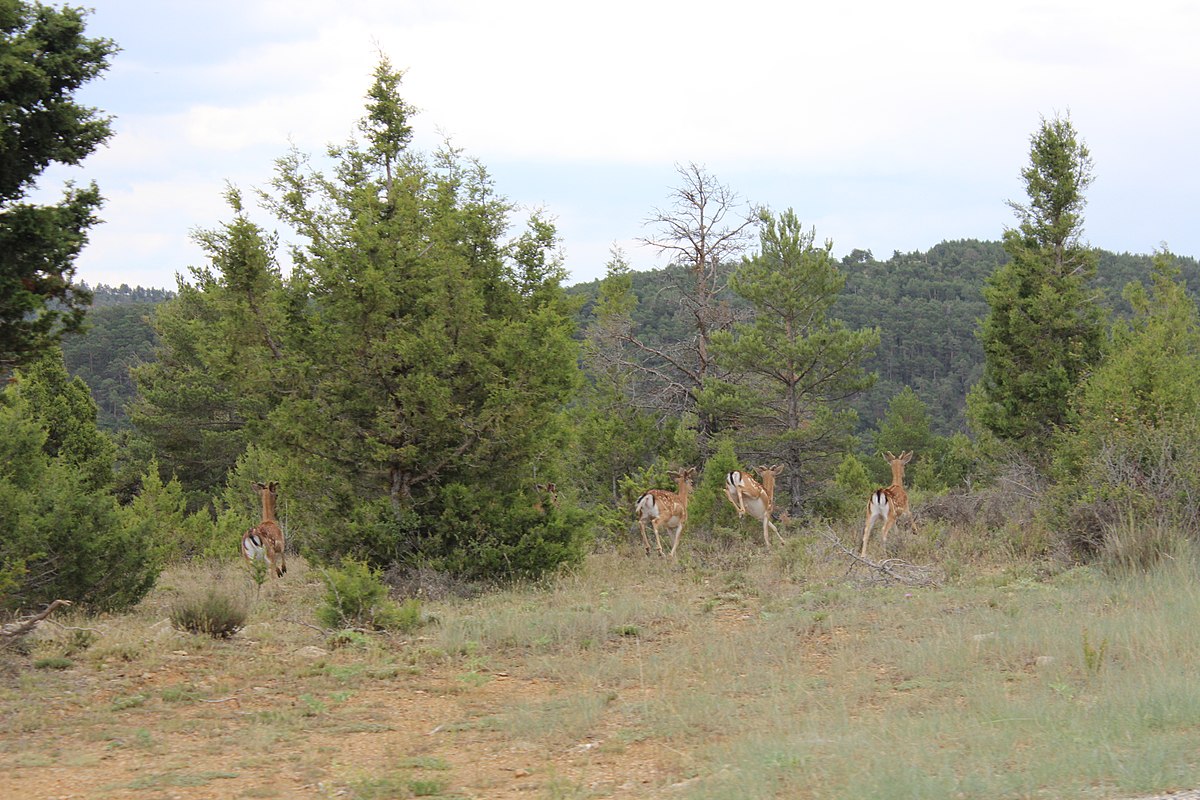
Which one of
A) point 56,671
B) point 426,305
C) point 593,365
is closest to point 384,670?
point 56,671

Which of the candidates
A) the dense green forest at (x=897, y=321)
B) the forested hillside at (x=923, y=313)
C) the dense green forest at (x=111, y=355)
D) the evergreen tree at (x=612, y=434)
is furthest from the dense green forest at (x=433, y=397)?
the dense green forest at (x=111, y=355)

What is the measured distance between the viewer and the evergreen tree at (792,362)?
29000 millimetres

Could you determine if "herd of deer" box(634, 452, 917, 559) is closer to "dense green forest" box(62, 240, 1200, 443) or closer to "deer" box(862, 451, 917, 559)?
"deer" box(862, 451, 917, 559)

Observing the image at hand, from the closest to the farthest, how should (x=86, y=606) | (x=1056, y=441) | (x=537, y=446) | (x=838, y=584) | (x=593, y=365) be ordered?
1. (x=86, y=606)
2. (x=838, y=584)
3. (x=537, y=446)
4. (x=1056, y=441)
5. (x=593, y=365)

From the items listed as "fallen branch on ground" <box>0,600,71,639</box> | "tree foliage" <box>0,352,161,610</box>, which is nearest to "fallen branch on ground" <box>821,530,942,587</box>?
"tree foliage" <box>0,352,161,610</box>

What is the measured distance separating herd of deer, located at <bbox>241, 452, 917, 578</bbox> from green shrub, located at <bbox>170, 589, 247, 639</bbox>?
6.24 meters

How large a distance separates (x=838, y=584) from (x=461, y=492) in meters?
5.37

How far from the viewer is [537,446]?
15.6 meters

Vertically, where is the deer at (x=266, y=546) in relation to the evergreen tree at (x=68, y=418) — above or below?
below

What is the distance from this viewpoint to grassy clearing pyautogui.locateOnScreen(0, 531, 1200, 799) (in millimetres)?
6316

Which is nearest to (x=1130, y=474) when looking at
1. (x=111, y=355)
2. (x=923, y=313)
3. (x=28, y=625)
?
(x=28, y=625)

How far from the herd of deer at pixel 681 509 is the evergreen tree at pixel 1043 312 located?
29.0 ft

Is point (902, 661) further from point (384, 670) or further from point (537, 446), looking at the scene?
point (537, 446)

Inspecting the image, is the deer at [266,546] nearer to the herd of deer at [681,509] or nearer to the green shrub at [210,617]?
the herd of deer at [681,509]
